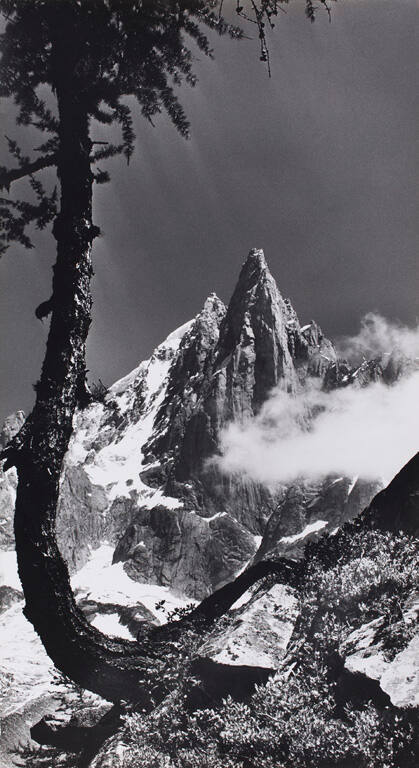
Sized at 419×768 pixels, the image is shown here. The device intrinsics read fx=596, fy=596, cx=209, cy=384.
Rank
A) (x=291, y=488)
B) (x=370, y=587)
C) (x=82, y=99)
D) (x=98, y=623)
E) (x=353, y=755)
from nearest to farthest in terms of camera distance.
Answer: (x=353, y=755)
(x=82, y=99)
(x=370, y=587)
(x=98, y=623)
(x=291, y=488)

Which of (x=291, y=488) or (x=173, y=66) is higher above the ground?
(x=291, y=488)

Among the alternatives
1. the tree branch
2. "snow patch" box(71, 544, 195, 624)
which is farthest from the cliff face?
the tree branch

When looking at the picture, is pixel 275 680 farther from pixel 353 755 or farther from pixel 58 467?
pixel 58 467

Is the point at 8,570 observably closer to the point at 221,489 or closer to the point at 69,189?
the point at 221,489

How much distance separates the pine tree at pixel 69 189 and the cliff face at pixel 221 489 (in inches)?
5288

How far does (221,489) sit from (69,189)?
160m

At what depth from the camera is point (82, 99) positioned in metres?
6.69

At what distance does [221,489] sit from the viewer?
163 meters

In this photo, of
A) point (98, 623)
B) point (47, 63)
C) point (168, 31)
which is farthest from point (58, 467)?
point (98, 623)

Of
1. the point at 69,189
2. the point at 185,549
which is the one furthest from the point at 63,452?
the point at 185,549

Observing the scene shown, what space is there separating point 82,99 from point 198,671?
6739 mm

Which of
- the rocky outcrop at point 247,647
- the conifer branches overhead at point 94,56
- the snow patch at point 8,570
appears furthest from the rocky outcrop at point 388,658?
the snow patch at point 8,570

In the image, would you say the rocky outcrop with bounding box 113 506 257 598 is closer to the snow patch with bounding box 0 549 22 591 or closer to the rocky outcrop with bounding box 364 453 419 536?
the snow patch with bounding box 0 549 22 591

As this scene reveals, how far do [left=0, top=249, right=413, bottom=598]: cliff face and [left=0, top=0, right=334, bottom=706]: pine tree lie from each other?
134m
